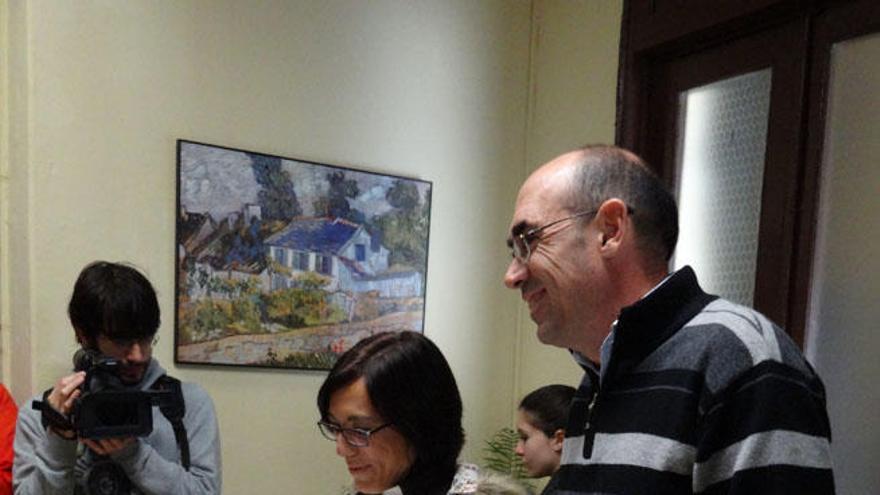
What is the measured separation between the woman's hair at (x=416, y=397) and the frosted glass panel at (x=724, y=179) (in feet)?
4.16

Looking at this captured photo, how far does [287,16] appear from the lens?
7.29 feet

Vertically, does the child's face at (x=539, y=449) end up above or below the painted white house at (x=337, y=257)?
below

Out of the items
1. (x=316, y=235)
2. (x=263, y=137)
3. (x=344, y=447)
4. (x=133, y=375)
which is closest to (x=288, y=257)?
(x=316, y=235)

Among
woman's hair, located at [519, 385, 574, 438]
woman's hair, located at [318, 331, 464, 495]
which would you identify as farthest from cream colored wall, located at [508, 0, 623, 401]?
woman's hair, located at [318, 331, 464, 495]

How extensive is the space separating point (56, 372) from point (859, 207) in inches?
91.0

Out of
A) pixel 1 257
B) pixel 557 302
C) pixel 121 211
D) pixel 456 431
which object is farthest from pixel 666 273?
Answer: pixel 1 257

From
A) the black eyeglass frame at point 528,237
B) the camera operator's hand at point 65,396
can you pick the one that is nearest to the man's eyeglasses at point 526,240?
the black eyeglass frame at point 528,237

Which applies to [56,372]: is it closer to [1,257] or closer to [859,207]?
[1,257]

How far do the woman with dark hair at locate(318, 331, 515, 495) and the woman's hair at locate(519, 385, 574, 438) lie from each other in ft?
2.82

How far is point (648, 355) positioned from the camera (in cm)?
85

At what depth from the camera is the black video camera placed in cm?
130

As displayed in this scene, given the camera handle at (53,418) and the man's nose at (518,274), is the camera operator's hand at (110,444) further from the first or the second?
the man's nose at (518,274)

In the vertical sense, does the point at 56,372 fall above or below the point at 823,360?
below

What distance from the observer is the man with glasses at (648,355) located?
71 cm
